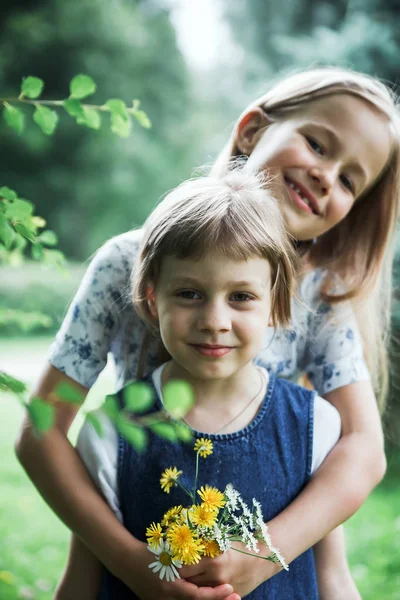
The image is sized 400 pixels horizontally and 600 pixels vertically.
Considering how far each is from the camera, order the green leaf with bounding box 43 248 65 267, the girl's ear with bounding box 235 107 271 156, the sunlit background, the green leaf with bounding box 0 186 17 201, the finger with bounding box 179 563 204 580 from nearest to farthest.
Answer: the green leaf with bounding box 0 186 17 201 < the finger with bounding box 179 563 204 580 < the green leaf with bounding box 43 248 65 267 < the girl's ear with bounding box 235 107 271 156 < the sunlit background

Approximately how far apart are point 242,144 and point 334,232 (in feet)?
0.98

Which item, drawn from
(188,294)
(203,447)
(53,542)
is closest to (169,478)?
(203,447)

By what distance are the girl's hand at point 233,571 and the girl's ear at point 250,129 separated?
2.77ft

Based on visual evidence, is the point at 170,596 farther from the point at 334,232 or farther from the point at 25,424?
the point at 334,232

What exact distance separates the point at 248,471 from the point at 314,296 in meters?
0.49

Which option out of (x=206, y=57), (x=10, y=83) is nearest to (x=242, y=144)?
(x=206, y=57)

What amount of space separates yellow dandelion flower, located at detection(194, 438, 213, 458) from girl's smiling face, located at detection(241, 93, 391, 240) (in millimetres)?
489

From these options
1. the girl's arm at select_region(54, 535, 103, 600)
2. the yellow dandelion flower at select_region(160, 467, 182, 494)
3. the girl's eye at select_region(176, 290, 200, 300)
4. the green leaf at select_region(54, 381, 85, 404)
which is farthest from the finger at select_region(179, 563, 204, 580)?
the green leaf at select_region(54, 381, 85, 404)

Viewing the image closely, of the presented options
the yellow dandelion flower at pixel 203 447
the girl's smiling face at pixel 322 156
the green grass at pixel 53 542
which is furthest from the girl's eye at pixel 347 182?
→ the green grass at pixel 53 542

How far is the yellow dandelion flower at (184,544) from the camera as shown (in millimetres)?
968

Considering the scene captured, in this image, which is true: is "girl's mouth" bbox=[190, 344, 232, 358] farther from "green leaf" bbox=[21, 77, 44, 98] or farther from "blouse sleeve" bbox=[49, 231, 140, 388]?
"green leaf" bbox=[21, 77, 44, 98]

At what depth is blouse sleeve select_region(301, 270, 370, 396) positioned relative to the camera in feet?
4.87

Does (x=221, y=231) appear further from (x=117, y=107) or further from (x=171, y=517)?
(x=171, y=517)

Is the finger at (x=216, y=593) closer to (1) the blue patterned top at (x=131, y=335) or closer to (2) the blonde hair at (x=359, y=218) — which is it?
(1) the blue patterned top at (x=131, y=335)
